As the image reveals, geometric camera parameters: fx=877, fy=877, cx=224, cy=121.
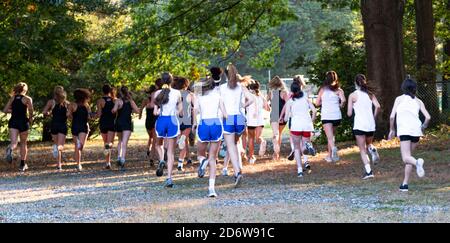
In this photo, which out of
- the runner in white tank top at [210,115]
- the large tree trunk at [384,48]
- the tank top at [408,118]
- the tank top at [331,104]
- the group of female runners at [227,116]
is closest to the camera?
the tank top at [408,118]

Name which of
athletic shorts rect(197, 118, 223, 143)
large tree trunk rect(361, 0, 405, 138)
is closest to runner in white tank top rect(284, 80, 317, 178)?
athletic shorts rect(197, 118, 223, 143)

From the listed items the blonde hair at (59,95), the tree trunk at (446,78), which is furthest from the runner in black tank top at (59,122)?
the tree trunk at (446,78)

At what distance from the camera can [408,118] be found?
13.6 m

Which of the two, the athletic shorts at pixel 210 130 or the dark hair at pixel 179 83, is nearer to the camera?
the athletic shorts at pixel 210 130

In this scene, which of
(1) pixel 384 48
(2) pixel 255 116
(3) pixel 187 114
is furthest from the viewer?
(1) pixel 384 48

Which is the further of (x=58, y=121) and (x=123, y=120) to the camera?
(x=58, y=121)

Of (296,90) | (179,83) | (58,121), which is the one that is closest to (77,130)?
(58,121)

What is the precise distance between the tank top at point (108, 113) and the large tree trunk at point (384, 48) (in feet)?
24.7

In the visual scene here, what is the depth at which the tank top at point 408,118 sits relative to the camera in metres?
13.5

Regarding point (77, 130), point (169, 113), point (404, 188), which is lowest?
point (404, 188)

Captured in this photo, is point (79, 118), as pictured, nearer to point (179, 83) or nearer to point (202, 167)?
point (179, 83)

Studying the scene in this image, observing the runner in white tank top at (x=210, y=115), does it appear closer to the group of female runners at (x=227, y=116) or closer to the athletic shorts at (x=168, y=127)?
the group of female runners at (x=227, y=116)

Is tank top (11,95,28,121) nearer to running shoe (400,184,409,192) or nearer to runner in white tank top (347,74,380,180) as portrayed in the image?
runner in white tank top (347,74,380,180)

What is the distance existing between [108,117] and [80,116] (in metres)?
0.66
